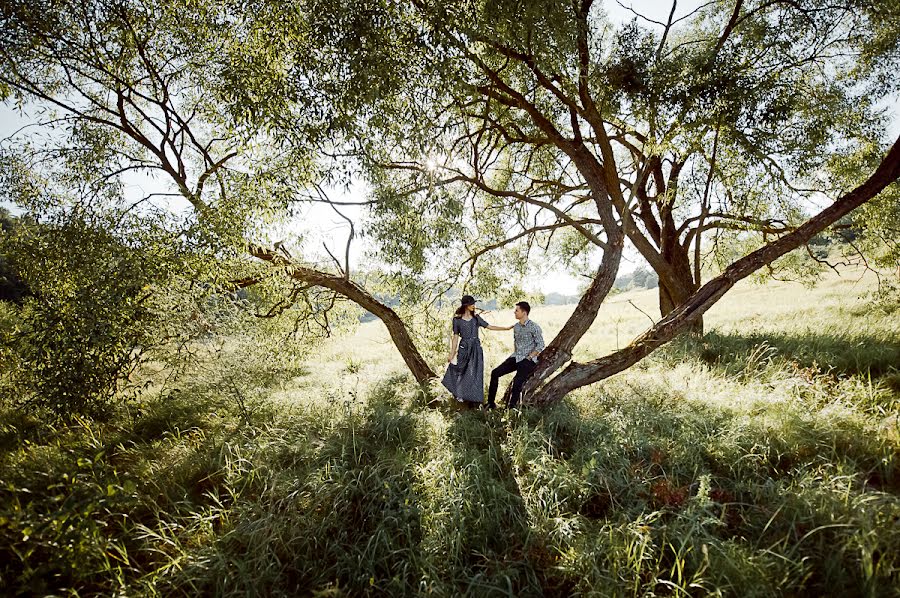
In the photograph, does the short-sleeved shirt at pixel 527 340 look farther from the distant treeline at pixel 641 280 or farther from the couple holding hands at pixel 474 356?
the distant treeline at pixel 641 280

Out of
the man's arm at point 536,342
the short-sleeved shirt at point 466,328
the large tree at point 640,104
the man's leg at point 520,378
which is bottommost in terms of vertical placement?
the man's leg at point 520,378

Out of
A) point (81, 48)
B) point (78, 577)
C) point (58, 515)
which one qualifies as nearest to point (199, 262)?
point (58, 515)

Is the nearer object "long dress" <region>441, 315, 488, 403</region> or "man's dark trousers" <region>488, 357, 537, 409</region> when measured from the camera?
"man's dark trousers" <region>488, 357, 537, 409</region>

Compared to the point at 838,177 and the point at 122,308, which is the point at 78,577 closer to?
the point at 122,308

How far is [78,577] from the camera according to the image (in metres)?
2.89

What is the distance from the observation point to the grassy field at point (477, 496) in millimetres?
2896

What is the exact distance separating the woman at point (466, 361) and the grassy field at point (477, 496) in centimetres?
60

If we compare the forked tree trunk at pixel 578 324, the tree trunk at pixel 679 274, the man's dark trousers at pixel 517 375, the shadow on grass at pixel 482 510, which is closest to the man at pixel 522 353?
the man's dark trousers at pixel 517 375

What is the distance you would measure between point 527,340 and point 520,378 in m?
0.74

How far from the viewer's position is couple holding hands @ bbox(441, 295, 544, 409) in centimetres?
670

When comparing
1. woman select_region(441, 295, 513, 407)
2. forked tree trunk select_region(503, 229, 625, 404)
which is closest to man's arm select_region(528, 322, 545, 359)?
forked tree trunk select_region(503, 229, 625, 404)

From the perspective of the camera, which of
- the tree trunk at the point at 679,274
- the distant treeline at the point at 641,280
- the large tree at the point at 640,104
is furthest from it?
the distant treeline at the point at 641,280

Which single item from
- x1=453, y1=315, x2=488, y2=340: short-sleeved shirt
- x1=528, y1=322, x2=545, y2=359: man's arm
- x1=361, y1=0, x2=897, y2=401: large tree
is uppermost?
x1=361, y1=0, x2=897, y2=401: large tree

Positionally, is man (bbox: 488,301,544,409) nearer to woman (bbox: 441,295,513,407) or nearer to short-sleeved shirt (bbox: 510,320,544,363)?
short-sleeved shirt (bbox: 510,320,544,363)
